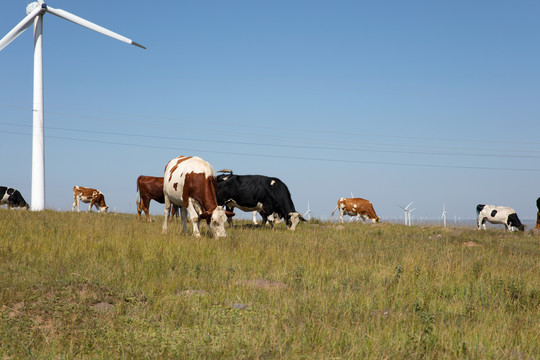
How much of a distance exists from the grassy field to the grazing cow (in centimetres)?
2002

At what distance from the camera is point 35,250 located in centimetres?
1000

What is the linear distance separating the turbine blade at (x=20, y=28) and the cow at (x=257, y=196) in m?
19.0

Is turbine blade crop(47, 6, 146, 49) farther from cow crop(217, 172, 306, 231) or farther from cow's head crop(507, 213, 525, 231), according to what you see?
cow's head crop(507, 213, 525, 231)

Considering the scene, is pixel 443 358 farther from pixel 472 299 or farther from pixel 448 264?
pixel 448 264

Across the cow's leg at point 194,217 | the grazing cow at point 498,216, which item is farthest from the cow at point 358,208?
the cow's leg at point 194,217

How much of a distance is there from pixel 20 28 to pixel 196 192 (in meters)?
23.5

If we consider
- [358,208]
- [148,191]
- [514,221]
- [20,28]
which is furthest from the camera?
[358,208]

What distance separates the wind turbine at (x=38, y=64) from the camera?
28.3 m

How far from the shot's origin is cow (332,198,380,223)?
34.1m

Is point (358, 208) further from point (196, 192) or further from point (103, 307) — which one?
point (103, 307)

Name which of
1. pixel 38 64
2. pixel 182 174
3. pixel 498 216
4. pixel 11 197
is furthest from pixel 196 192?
pixel 498 216

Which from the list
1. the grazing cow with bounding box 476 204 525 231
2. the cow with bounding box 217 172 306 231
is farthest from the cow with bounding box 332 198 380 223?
the cow with bounding box 217 172 306 231

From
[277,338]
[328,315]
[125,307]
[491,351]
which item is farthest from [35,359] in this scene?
[491,351]

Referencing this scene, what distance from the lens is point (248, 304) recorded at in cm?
680
